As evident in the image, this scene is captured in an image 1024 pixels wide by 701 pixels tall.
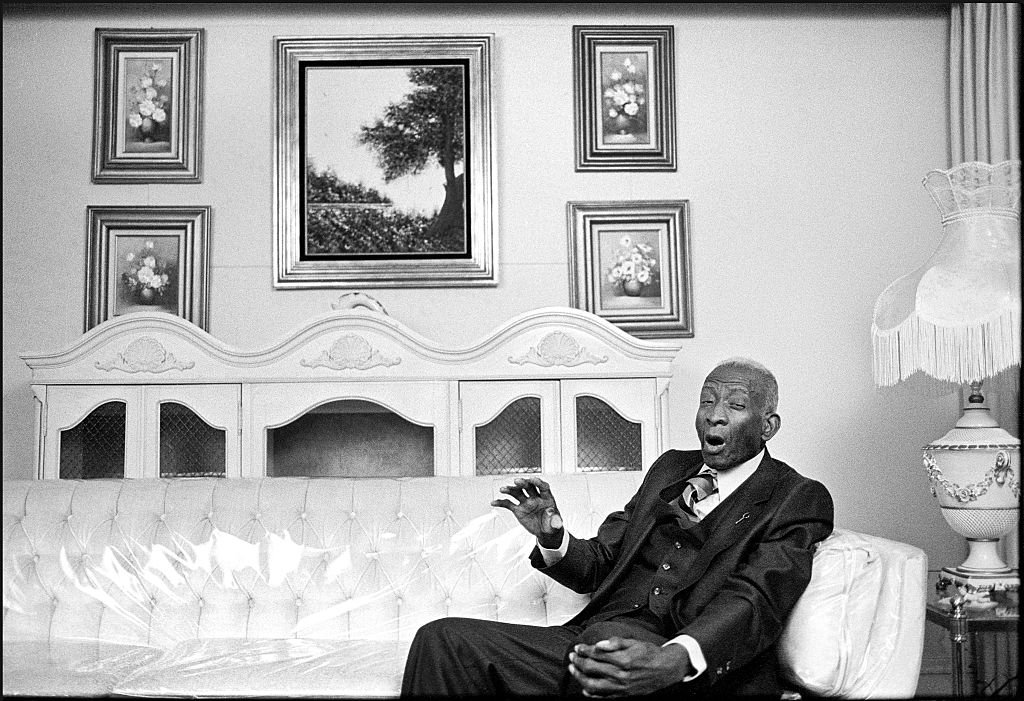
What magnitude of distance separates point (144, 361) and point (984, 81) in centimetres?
348

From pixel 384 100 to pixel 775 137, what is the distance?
1.72 meters

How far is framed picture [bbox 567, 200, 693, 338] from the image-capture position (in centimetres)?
434

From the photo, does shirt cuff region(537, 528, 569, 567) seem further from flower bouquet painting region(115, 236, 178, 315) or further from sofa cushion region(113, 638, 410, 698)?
flower bouquet painting region(115, 236, 178, 315)

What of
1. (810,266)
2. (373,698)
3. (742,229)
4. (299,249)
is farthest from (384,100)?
(373,698)

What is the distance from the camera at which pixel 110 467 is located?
3691 millimetres

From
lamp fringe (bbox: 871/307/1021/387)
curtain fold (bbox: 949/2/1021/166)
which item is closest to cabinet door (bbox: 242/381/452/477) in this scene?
lamp fringe (bbox: 871/307/1021/387)

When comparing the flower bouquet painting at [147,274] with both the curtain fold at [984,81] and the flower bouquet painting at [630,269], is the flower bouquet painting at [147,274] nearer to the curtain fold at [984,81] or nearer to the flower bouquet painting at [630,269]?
the flower bouquet painting at [630,269]

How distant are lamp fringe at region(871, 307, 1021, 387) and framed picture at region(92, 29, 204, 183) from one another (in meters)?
2.94

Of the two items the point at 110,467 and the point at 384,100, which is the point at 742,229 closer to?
the point at 384,100

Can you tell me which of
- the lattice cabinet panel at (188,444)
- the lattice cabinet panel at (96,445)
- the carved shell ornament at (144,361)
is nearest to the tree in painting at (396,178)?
the carved shell ornament at (144,361)

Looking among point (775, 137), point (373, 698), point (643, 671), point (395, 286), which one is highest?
point (775, 137)

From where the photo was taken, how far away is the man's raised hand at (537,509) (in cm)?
254

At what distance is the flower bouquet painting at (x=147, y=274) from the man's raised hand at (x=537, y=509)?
2.34m

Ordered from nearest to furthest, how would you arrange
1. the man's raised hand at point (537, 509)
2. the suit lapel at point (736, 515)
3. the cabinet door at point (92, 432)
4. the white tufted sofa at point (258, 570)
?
the suit lapel at point (736, 515) → the man's raised hand at point (537, 509) → the white tufted sofa at point (258, 570) → the cabinet door at point (92, 432)
